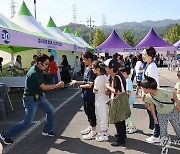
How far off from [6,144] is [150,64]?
10.2 ft

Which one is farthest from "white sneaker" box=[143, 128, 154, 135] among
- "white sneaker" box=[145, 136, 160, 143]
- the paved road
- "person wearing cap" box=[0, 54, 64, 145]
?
"person wearing cap" box=[0, 54, 64, 145]

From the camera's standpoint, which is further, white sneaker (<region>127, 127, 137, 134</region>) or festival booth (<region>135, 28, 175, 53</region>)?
festival booth (<region>135, 28, 175, 53</region>)

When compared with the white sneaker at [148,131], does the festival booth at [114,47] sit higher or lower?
higher

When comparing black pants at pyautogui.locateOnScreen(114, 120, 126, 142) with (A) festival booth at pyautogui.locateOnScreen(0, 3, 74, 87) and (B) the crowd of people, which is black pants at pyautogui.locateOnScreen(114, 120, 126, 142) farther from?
(A) festival booth at pyautogui.locateOnScreen(0, 3, 74, 87)

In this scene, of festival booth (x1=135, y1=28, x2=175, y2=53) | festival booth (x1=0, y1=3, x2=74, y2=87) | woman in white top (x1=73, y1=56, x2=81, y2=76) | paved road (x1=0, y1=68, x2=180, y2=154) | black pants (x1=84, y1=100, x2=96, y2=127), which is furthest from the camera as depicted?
woman in white top (x1=73, y1=56, x2=81, y2=76)

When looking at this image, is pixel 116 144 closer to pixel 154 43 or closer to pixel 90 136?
pixel 90 136

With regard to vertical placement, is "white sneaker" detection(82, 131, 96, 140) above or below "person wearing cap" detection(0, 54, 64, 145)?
below

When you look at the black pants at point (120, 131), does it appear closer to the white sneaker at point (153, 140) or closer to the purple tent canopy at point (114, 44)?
the white sneaker at point (153, 140)

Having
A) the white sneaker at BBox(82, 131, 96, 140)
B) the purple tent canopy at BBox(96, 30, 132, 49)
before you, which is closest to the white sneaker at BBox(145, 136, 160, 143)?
the white sneaker at BBox(82, 131, 96, 140)

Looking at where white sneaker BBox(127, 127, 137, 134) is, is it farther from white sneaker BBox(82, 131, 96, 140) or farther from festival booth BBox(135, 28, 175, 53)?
festival booth BBox(135, 28, 175, 53)

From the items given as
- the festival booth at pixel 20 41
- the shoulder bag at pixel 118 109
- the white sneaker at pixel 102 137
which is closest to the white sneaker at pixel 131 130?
the white sneaker at pixel 102 137

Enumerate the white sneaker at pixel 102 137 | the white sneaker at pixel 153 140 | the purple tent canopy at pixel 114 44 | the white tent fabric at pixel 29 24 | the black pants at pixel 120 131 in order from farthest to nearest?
the purple tent canopy at pixel 114 44 < the white tent fabric at pixel 29 24 < the white sneaker at pixel 102 137 < the white sneaker at pixel 153 140 < the black pants at pixel 120 131

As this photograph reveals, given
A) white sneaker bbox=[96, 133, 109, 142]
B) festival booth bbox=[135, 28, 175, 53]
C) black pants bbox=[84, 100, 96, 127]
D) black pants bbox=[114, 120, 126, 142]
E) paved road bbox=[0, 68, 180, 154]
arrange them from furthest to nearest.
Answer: festival booth bbox=[135, 28, 175, 53] → black pants bbox=[84, 100, 96, 127] → white sneaker bbox=[96, 133, 109, 142] → black pants bbox=[114, 120, 126, 142] → paved road bbox=[0, 68, 180, 154]

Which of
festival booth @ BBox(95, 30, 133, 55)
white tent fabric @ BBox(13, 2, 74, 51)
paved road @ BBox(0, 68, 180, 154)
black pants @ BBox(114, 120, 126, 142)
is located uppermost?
white tent fabric @ BBox(13, 2, 74, 51)
